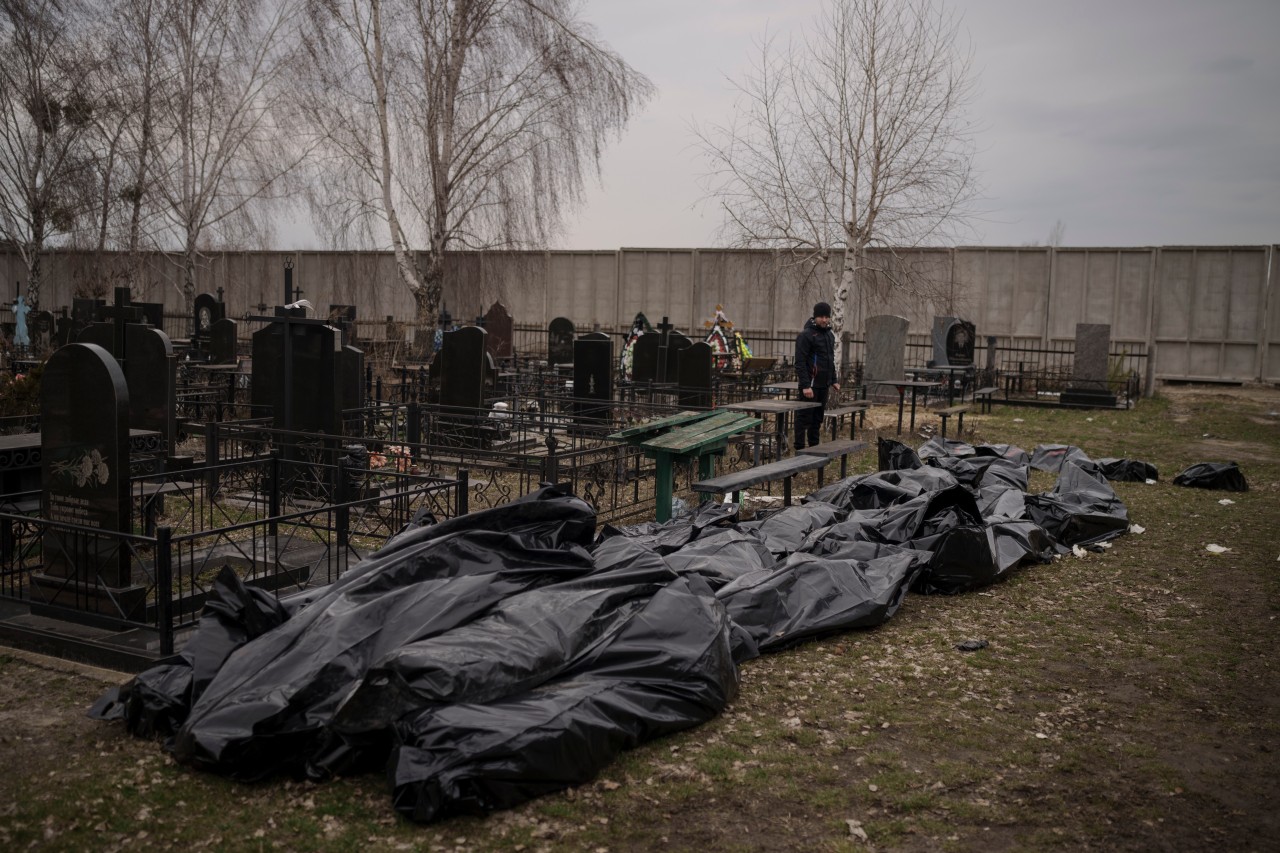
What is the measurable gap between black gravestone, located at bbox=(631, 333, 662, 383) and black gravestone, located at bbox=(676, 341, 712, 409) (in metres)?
1.56

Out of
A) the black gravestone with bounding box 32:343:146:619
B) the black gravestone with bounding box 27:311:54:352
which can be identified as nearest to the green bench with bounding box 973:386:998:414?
the black gravestone with bounding box 32:343:146:619

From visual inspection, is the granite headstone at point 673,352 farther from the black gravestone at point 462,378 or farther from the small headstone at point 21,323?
the small headstone at point 21,323

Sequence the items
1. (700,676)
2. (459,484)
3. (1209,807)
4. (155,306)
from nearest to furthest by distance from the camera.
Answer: (1209,807), (700,676), (459,484), (155,306)

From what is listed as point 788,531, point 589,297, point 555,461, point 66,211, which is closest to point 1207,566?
point 788,531

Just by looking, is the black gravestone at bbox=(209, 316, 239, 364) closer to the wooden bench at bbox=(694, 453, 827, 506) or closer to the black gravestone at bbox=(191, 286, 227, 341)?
the black gravestone at bbox=(191, 286, 227, 341)

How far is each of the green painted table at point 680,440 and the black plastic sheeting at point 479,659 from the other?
278cm

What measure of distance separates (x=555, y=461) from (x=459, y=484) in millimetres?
1534

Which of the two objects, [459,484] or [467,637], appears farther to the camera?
[459,484]

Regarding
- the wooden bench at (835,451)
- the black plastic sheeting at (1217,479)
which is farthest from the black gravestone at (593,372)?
the black plastic sheeting at (1217,479)

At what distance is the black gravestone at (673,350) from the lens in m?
18.0

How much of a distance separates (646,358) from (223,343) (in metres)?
7.27

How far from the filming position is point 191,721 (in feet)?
14.9

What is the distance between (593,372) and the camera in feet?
51.1

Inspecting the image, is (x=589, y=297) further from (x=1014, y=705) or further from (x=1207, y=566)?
(x=1014, y=705)
